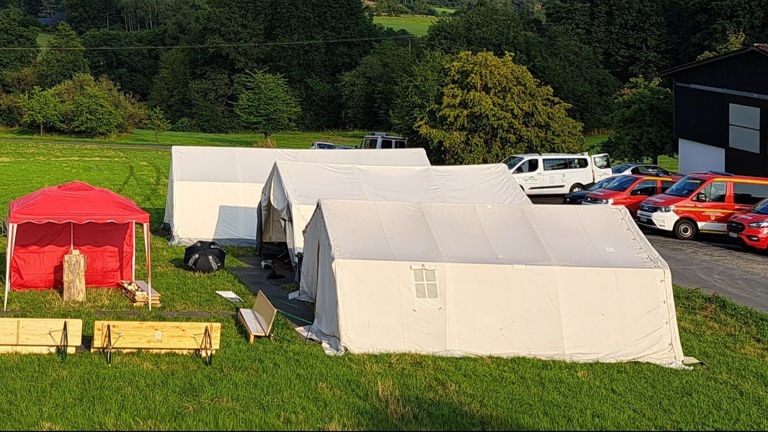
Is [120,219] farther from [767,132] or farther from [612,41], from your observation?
[612,41]

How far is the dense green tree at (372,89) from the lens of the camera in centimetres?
8600

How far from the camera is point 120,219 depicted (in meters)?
20.7

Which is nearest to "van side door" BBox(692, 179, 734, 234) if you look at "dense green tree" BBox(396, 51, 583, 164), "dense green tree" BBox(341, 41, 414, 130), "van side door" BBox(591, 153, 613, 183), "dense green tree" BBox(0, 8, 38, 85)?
"van side door" BBox(591, 153, 613, 183)

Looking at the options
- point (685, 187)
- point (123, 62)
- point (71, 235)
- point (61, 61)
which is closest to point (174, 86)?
point (123, 62)

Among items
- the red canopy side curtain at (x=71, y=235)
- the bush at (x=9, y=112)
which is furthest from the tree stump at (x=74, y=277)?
the bush at (x=9, y=112)

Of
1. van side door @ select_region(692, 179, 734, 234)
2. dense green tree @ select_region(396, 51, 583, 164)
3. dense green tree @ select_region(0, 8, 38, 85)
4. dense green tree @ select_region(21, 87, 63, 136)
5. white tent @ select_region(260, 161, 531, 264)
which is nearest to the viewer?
white tent @ select_region(260, 161, 531, 264)

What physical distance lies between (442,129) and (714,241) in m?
18.1

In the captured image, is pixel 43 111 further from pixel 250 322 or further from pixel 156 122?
pixel 250 322

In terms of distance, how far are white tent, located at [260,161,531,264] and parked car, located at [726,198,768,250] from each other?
597cm

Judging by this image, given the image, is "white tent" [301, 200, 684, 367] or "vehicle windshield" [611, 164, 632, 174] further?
Result: "vehicle windshield" [611, 164, 632, 174]

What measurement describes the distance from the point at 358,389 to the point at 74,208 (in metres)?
8.90

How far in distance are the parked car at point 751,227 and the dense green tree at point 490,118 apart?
17.8 m

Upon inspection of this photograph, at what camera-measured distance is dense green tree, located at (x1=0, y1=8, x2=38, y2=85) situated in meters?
94.8

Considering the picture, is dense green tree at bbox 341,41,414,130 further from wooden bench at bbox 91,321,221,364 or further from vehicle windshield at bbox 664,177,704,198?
wooden bench at bbox 91,321,221,364
